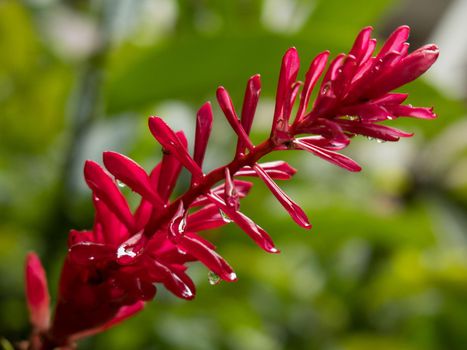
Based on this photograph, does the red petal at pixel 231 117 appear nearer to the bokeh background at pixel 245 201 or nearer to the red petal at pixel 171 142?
the red petal at pixel 171 142

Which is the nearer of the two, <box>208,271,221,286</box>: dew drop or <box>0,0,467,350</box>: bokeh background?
<box>208,271,221,286</box>: dew drop

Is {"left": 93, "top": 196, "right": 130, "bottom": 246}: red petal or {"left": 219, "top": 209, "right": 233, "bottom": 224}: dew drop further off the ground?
{"left": 219, "top": 209, "right": 233, "bottom": 224}: dew drop

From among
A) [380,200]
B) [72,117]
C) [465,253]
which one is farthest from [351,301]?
[72,117]

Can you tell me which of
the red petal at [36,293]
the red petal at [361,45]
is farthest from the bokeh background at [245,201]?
the red petal at [361,45]

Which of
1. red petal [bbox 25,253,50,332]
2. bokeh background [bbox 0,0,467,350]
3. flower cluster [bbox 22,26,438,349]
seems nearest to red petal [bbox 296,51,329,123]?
flower cluster [bbox 22,26,438,349]

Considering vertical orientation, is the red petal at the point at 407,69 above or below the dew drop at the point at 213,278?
above

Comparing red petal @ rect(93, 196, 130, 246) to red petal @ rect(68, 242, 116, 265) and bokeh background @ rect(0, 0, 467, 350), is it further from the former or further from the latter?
bokeh background @ rect(0, 0, 467, 350)

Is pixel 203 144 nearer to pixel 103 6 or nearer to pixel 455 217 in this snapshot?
pixel 103 6
